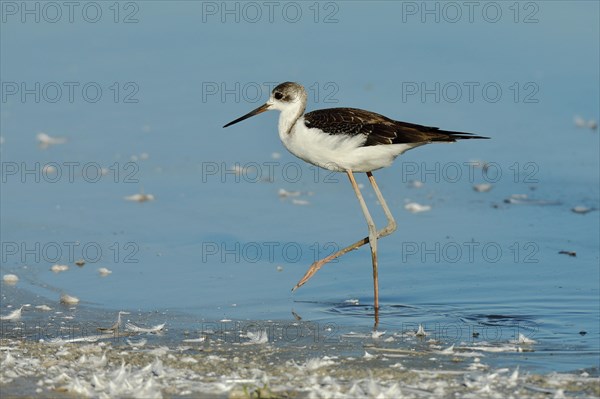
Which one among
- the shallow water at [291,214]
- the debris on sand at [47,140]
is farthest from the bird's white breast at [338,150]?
the debris on sand at [47,140]

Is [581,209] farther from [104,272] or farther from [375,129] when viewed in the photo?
[104,272]

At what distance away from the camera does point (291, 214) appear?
38.7 ft

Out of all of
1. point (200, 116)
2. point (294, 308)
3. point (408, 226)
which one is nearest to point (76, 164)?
point (200, 116)

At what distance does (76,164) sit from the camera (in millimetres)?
13109

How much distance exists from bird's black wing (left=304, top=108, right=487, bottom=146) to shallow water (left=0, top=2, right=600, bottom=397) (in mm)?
1186

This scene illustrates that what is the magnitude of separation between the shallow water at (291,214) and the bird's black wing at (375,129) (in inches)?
46.7

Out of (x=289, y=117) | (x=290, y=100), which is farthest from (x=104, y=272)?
(x=290, y=100)

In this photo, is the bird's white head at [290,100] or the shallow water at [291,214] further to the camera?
the bird's white head at [290,100]

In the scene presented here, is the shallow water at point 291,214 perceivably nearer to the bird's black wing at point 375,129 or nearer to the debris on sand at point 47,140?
the debris on sand at point 47,140

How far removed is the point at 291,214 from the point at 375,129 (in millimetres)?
2426

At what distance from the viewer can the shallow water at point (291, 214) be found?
7.38m

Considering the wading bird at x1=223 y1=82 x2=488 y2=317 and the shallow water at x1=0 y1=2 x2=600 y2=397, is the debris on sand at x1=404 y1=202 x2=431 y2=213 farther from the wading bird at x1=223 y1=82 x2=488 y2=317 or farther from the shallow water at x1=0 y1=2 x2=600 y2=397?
the wading bird at x1=223 y1=82 x2=488 y2=317

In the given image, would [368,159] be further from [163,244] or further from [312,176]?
[312,176]

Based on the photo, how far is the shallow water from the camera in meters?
7.38
